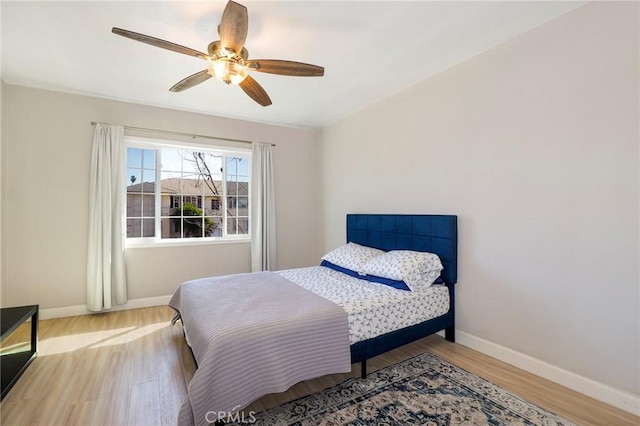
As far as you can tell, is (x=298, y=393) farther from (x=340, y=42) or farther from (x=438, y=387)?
(x=340, y=42)

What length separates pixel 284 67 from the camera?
6.70ft

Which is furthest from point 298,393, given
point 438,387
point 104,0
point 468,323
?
point 104,0

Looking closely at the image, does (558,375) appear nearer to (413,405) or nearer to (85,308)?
(413,405)

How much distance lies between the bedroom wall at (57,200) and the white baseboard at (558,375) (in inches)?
137

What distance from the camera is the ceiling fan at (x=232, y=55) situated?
1612mm

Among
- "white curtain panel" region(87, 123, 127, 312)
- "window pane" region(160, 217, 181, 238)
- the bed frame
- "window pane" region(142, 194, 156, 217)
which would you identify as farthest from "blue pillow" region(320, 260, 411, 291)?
"white curtain panel" region(87, 123, 127, 312)

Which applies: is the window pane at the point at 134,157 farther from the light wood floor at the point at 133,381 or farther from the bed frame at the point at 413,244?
the bed frame at the point at 413,244

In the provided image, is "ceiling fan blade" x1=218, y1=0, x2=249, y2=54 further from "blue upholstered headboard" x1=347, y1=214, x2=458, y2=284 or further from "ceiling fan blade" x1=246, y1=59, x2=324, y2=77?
"blue upholstered headboard" x1=347, y1=214, x2=458, y2=284

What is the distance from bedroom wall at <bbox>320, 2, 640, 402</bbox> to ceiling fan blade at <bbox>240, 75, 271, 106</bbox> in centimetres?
163

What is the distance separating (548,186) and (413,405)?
1.79 m

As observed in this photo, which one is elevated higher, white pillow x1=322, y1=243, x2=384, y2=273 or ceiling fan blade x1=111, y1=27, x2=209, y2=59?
ceiling fan blade x1=111, y1=27, x2=209, y2=59

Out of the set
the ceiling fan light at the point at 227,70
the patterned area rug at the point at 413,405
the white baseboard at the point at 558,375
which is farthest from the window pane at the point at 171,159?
the white baseboard at the point at 558,375

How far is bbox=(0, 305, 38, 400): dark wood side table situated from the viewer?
6.26ft

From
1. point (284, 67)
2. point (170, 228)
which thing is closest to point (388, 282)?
point (284, 67)
